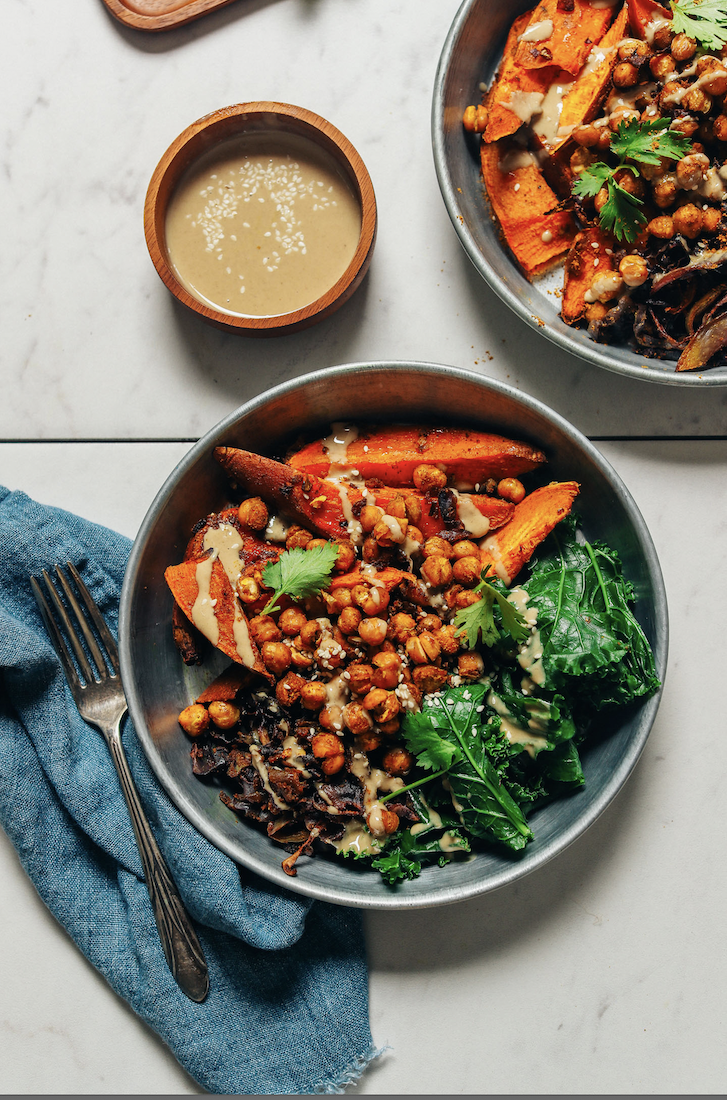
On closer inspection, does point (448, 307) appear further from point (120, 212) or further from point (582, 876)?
point (582, 876)

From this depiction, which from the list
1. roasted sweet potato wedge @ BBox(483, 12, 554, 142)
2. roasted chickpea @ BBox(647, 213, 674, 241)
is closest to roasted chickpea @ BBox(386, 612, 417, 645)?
roasted chickpea @ BBox(647, 213, 674, 241)

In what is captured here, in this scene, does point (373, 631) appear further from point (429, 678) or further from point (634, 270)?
point (634, 270)

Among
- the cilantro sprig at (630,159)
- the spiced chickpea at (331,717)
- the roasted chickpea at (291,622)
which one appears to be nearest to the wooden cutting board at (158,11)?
the cilantro sprig at (630,159)

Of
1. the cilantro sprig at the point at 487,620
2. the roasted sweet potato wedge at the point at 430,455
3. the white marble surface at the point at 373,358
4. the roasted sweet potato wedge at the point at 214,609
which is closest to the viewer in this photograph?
the cilantro sprig at the point at 487,620

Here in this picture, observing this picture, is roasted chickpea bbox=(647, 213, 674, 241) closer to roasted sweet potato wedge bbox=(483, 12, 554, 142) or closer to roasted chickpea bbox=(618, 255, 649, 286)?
roasted chickpea bbox=(618, 255, 649, 286)

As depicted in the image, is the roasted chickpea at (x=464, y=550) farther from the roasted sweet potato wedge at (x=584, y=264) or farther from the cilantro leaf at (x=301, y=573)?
the roasted sweet potato wedge at (x=584, y=264)

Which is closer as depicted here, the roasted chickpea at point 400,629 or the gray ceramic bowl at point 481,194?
the roasted chickpea at point 400,629

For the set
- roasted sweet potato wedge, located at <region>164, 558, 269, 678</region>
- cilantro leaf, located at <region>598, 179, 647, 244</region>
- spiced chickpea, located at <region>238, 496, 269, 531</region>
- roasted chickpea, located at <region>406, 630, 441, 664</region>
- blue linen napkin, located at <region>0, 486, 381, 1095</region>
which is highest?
cilantro leaf, located at <region>598, 179, 647, 244</region>
